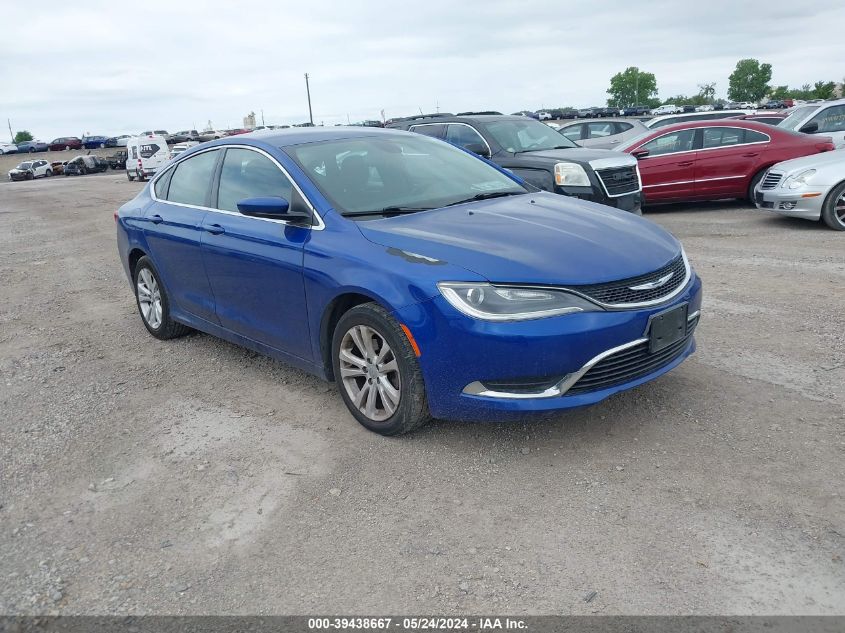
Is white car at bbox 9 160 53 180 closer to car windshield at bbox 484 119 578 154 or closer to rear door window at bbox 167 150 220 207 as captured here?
car windshield at bbox 484 119 578 154

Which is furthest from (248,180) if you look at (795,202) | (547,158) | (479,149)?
(795,202)

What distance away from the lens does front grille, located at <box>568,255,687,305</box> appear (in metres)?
3.55

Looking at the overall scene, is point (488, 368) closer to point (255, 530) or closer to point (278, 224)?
point (255, 530)

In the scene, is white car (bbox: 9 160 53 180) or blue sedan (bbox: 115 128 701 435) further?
white car (bbox: 9 160 53 180)

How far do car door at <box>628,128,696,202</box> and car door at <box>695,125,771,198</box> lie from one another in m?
0.15

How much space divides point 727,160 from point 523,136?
11.9 feet

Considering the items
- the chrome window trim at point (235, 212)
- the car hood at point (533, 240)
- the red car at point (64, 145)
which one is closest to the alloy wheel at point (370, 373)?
the car hood at point (533, 240)

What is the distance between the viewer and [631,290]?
3.66m

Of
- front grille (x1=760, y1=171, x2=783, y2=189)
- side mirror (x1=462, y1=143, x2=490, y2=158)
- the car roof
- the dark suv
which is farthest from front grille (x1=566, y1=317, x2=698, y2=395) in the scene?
front grille (x1=760, y1=171, x2=783, y2=189)

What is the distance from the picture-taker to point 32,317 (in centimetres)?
741

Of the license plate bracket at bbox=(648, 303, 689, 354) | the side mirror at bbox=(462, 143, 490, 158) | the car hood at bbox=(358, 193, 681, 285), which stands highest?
A: the side mirror at bbox=(462, 143, 490, 158)

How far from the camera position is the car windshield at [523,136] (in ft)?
34.8

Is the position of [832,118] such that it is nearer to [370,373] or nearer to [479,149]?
[479,149]

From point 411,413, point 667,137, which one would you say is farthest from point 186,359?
point 667,137
